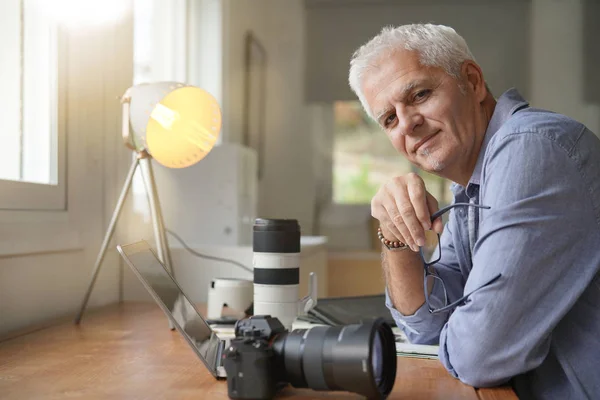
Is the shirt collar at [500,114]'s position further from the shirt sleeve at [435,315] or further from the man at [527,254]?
the shirt sleeve at [435,315]

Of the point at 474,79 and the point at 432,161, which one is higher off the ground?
the point at 474,79

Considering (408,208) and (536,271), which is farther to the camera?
(408,208)

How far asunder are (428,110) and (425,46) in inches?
4.7

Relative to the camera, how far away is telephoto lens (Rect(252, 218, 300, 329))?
128 centimetres

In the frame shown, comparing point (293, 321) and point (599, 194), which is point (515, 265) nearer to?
point (599, 194)

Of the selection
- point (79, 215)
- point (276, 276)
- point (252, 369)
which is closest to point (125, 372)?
point (252, 369)

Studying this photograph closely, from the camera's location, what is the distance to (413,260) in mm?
1232

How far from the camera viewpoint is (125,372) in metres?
0.98

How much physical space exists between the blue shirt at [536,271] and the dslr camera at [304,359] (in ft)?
0.63

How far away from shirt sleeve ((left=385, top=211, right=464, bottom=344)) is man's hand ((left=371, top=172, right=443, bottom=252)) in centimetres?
19

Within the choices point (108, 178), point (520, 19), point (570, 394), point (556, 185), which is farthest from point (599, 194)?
point (520, 19)

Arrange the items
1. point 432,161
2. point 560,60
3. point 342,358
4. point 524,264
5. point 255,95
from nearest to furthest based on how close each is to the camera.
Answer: point 342,358, point 524,264, point 432,161, point 255,95, point 560,60

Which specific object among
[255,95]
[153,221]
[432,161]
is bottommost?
[153,221]

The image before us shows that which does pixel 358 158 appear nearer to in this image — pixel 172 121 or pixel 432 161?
pixel 172 121
